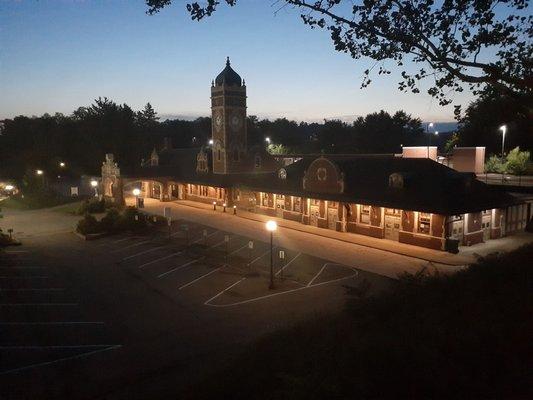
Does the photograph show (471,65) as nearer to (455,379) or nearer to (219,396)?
(455,379)

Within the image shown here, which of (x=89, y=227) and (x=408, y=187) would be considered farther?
(x=89, y=227)

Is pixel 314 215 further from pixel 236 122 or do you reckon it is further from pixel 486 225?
pixel 236 122

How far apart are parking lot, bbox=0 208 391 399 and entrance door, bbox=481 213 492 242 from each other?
1160 centimetres

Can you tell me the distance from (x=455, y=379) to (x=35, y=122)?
11166cm

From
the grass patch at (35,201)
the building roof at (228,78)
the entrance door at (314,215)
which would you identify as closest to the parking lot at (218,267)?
the entrance door at (314,215)

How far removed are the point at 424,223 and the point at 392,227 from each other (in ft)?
9.22

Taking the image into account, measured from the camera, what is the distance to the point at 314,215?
38.5 meters

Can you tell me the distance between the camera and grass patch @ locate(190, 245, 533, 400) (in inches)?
311

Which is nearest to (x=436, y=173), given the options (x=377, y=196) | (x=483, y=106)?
(x=377, y=196)

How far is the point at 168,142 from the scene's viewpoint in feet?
238

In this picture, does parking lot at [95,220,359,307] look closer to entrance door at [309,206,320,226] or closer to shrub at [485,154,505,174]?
entrance door at [309,206,320,226]

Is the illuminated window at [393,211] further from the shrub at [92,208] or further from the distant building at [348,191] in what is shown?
the shrub at [92,208]

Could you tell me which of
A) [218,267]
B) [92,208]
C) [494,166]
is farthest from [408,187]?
[92,208]

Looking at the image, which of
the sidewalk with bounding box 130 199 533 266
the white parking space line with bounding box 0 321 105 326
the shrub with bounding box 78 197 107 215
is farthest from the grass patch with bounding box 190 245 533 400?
the shrub with bounding box 78 197 107 215
